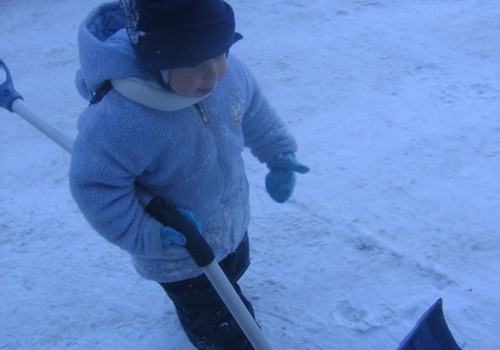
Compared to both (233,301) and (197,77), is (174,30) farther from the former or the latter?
(233,301)

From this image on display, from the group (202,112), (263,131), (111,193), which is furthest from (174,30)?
(263,131)

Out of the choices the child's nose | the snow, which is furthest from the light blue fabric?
the snow

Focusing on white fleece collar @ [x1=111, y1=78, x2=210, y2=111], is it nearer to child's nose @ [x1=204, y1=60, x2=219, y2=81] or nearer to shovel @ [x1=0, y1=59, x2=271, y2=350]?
child's nose @ [x1=204, y1=60, x2=219, y2=81]

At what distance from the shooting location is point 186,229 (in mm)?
1050

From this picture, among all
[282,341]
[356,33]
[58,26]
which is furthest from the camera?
[58,26]

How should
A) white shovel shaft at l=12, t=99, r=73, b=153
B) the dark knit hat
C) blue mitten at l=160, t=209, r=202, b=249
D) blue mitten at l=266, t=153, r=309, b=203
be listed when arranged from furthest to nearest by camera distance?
1. blue mitten at l=266, t=153, r=309, b=203
2. white shovel shaft at l=12, t=99, r=73, b=153
3. blue mitten at l=160, t=209, r=202, b=249
4. the dark knit hat

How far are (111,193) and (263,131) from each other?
1.56 ft

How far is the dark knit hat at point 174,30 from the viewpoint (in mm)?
952

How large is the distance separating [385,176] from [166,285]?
1.05 m

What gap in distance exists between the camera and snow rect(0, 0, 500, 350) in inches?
64.3

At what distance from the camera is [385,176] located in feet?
6.91

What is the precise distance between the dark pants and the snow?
138 mm

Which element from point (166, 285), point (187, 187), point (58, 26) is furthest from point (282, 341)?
point (58, 26)

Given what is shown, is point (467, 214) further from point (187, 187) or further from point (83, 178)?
point (83, 178)
